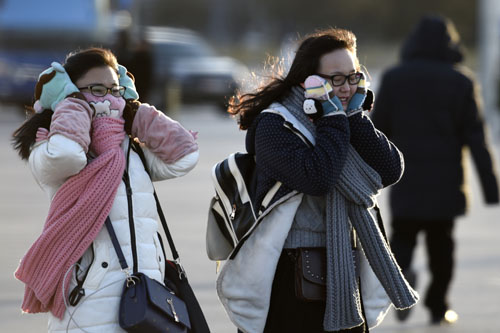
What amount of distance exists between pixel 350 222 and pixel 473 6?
66110 mm

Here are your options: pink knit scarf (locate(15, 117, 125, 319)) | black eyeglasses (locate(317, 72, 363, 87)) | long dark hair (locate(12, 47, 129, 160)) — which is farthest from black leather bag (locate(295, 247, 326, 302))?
long dark hair (locate(12, 47, 129, 160))

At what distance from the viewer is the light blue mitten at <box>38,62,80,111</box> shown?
12.3 ft

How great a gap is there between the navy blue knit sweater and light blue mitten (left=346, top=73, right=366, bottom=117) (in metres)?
0.03

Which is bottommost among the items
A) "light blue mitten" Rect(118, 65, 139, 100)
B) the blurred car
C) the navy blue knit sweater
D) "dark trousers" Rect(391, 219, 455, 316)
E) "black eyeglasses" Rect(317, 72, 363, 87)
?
the blurred car

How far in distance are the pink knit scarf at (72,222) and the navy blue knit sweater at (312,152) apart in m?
0.50

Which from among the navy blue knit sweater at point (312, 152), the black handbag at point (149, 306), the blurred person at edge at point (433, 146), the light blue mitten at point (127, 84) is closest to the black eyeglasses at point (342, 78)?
the navy blue knit sweater at point (312, 152)

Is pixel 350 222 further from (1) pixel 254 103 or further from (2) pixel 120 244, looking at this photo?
(2) pixel 120 244

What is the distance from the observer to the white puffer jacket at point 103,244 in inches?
143

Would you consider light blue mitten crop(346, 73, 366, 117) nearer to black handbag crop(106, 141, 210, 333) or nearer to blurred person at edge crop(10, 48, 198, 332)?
blurred person at edge crop(10, 48, 198, 332)

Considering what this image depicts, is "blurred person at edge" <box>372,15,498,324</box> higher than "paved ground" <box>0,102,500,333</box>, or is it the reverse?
"blurred person at edge" <box>372,15,498,324</box>

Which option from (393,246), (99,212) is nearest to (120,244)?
(99,212)

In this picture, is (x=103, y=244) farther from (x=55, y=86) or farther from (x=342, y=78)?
(x=342, y=78)

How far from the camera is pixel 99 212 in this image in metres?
3.67

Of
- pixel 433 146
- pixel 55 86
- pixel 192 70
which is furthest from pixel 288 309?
pixel 192 70
